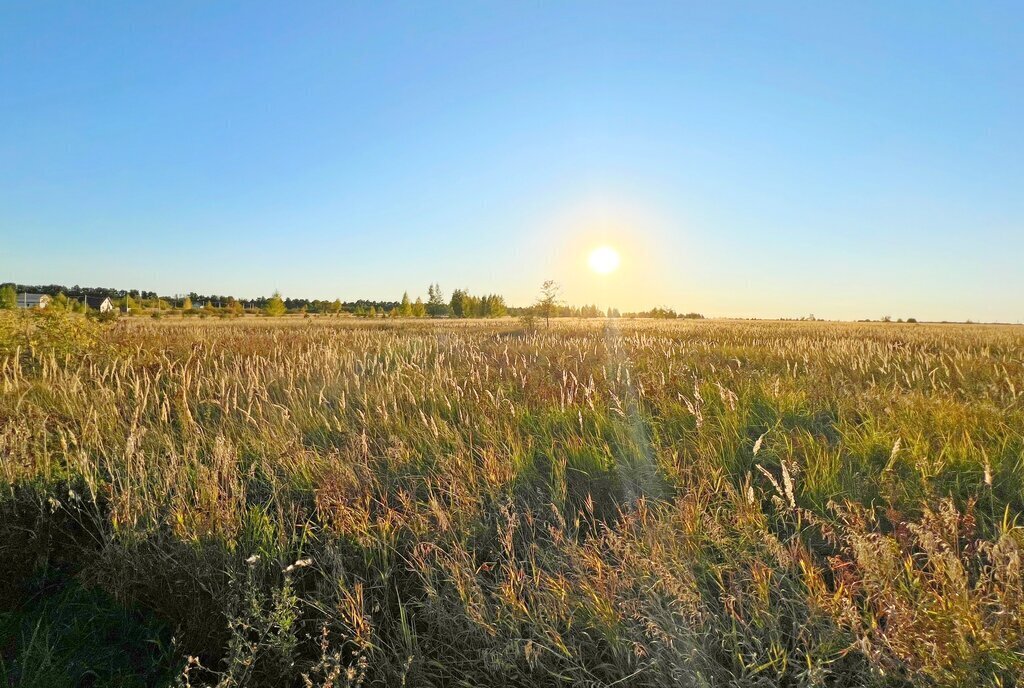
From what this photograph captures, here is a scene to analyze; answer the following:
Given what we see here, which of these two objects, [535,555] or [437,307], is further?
[437,307]

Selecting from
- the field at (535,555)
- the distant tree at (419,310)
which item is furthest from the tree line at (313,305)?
the field at (535,555)

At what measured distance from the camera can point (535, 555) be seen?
2311 mm

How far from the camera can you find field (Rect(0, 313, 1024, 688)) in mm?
1658

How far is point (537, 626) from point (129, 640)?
1875mm

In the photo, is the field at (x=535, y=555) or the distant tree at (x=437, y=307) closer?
the field at (x=535, y=555)

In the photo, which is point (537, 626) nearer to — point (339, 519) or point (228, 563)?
point (339, 519)

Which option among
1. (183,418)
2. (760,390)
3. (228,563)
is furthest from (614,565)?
(183,418)

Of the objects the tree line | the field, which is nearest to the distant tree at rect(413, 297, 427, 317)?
the tree line

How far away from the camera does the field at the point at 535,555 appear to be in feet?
5.44

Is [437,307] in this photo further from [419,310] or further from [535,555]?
[535,555]

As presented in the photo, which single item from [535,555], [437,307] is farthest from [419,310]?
[535,555]

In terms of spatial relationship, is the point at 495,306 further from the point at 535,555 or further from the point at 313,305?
the point at 535,555

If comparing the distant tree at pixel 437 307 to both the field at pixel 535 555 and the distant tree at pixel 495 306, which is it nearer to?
the distant tree at pixel 495 306

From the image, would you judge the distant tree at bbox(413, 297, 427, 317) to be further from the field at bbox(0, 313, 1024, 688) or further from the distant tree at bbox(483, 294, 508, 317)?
the field at bbox(0, 313, 1024, 688)
